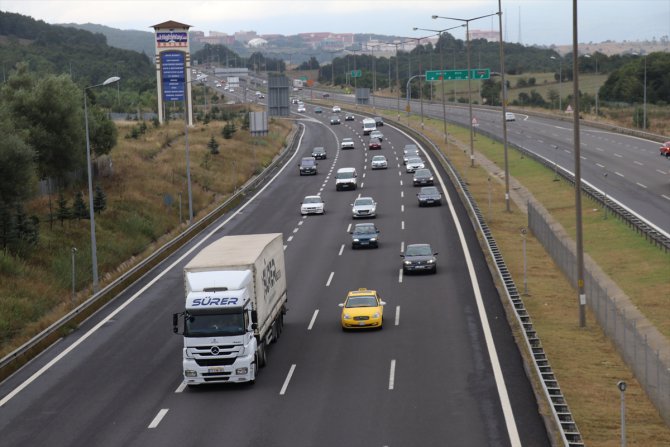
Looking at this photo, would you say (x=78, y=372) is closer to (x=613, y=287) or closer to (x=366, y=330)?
(x=366, y=330)

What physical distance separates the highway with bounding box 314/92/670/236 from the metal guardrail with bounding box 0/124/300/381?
28.2 meters

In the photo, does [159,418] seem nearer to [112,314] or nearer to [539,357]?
[539,357]

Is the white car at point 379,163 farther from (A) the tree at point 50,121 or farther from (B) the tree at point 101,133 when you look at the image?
(A) the tree at point 50,121

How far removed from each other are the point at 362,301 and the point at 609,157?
6347cm

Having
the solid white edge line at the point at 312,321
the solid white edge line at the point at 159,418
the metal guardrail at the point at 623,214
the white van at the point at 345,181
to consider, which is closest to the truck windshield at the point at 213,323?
the solid white edge line at the point at 159,418

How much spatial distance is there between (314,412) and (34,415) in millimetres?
8174

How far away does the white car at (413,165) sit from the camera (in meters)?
88.6

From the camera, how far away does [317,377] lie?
3114cm

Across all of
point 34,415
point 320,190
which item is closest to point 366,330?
point 34,415

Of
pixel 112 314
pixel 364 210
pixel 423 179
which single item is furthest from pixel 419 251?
pixel 423 179

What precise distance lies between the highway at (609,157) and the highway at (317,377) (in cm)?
2265

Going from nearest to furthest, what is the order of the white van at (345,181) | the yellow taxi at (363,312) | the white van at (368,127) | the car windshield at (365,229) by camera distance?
1. the yellow taxi at (363,312)
2. the car windshield at (365,229)
3. the white van at (345,181)
4. the white van at (368,127)

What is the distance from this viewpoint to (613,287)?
1950 inches

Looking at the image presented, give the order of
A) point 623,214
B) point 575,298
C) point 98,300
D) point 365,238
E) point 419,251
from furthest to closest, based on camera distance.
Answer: point 623,214 < point 365,238 < point 419,251 < point 575,298 < point 98,300
